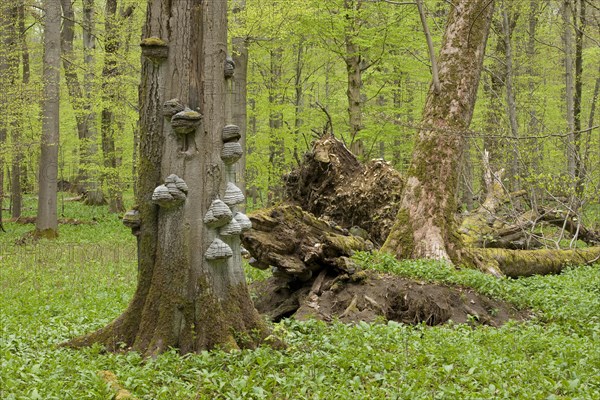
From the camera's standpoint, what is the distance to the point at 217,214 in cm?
510

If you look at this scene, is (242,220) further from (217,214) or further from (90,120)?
(90,120)

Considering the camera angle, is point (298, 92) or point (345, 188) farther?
point (298, 92)

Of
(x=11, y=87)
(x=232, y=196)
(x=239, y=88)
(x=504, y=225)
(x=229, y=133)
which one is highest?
(x=11, y=87)

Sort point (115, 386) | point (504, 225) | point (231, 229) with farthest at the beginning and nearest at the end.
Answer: point (504, 225), point (231, 229), point (115, 386)

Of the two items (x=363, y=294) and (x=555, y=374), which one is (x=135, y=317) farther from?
(x=555, y=374)


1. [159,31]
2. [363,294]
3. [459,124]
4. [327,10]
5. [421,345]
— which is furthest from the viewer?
[327,10]

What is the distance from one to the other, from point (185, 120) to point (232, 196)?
84cm

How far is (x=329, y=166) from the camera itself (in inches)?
483

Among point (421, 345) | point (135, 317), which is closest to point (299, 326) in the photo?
point (421, 345)

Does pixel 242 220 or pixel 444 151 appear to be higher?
pixel 444 151

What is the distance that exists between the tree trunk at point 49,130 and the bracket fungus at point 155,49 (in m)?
14.7

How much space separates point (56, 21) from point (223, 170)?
613 inches

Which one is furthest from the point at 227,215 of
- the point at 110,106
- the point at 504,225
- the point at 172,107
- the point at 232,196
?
the point at 110,106

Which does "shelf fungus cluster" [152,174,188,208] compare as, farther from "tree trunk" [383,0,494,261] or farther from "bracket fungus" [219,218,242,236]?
"tree trunk" [383,0,494,261]
